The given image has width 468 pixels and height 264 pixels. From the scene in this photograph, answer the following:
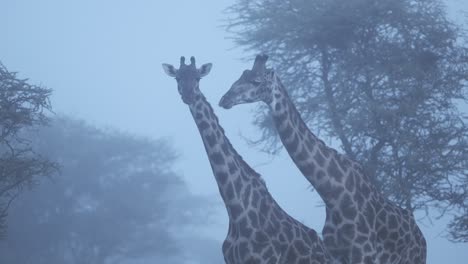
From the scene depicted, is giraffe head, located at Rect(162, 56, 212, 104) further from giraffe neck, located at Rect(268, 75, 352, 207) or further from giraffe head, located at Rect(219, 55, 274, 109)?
giraffe neck, located at Rect(268, 75, 352, 207)

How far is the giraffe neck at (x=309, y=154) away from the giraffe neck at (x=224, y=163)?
0.71 meters

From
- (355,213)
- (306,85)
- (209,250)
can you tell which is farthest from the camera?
(209,250)

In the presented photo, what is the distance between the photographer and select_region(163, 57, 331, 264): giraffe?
907 centimetres

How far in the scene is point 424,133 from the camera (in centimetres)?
1554

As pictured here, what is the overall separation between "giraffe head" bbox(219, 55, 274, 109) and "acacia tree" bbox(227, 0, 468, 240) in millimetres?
5865

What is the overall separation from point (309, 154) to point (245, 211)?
3.76 ft

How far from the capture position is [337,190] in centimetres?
921

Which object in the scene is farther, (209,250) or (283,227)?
(209,250)

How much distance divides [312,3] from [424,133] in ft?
14.1

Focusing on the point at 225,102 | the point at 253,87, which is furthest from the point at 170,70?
the point at 253,87

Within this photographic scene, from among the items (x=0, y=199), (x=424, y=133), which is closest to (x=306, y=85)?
(x=424, y=133)

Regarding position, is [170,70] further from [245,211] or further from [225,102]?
[245,211]

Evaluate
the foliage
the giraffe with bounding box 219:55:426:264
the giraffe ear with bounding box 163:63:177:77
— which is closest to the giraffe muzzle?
the giraffe with bounding box 219:55:426:264

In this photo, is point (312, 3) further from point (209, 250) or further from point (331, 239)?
point (209, 250)
